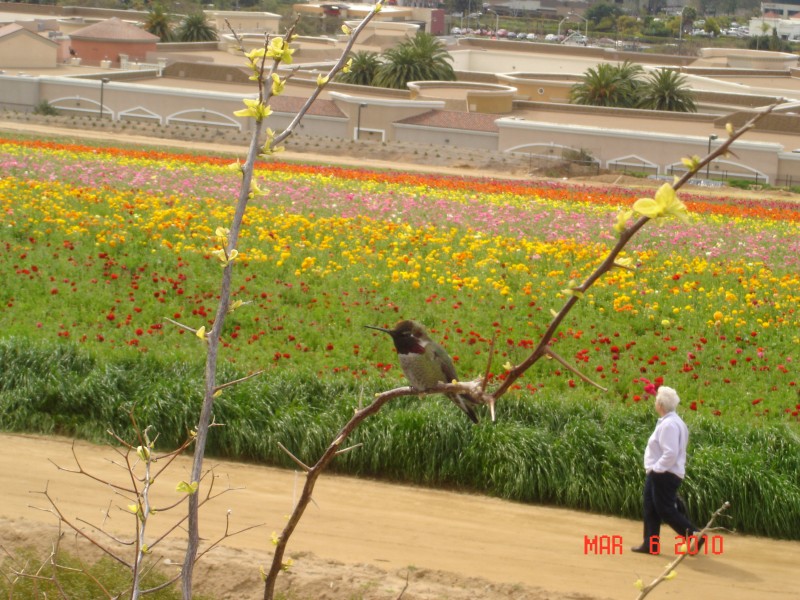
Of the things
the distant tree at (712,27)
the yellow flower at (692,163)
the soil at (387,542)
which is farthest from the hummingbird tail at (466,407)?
the distant tree at (712,27)

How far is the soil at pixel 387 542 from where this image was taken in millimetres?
6988

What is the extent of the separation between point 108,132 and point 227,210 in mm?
24687

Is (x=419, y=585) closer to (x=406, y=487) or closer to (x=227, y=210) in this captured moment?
(x=406, y=487)

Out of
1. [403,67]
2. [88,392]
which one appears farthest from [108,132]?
[88,392]

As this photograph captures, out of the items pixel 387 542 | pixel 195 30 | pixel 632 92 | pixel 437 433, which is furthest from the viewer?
pixel 195 30

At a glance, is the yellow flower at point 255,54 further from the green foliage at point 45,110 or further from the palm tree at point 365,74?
the palm tree at point 365,74

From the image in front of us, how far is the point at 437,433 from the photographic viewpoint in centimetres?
945

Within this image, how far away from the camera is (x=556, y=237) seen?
15.8 meters

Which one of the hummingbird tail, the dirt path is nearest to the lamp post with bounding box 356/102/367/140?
the dirt path

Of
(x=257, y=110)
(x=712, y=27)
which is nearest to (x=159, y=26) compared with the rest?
(x=257, y=110)

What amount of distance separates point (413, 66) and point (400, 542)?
142 feet

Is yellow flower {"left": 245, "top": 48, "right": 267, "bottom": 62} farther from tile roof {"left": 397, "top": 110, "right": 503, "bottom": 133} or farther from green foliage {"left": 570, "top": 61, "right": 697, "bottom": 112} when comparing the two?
green foliage {"left": 570, "top": 61, "right": 697, "bottom": 112}

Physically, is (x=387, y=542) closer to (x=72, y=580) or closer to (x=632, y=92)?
(x=72, y=580)

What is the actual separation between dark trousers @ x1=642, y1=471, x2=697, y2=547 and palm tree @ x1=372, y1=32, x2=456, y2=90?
41.7 m
